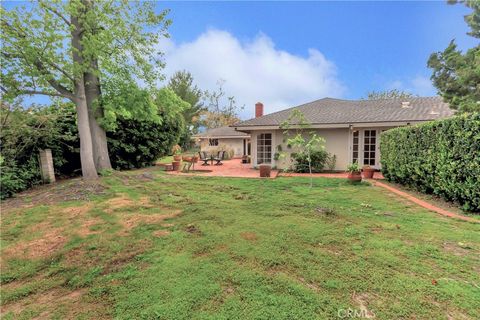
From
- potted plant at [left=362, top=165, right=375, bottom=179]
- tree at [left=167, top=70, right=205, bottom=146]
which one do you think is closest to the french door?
potted plant at [left=362, top=165, right=375, bottom=179]

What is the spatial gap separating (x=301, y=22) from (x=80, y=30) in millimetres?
10021

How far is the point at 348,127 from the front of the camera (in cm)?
1282

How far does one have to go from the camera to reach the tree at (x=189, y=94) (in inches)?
1436

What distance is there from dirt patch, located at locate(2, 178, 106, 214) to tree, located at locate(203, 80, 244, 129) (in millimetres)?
30787

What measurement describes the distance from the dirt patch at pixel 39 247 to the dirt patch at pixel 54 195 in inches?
112

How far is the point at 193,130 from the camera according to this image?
39.1 metres

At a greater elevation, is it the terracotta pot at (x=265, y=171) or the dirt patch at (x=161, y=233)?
the terracotta pot at (x=265, y=171)

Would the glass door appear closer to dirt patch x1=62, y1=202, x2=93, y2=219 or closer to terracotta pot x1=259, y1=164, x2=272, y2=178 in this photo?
terracotta pot x1=259, y1=164, x2=272, y2=178

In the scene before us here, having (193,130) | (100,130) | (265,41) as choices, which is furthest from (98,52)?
(193,130)

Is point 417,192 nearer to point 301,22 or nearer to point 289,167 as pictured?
point 289,167

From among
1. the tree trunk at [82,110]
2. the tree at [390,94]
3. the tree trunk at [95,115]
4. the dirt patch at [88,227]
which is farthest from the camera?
the tree at [390,94]

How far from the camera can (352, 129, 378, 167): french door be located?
13180 millimetres

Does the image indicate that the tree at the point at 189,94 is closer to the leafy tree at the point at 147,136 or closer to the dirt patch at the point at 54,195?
the leafy tree at the point at 147,136

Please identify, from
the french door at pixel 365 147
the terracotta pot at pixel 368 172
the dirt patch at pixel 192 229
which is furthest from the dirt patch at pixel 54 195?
the french door at pixel 365 147
